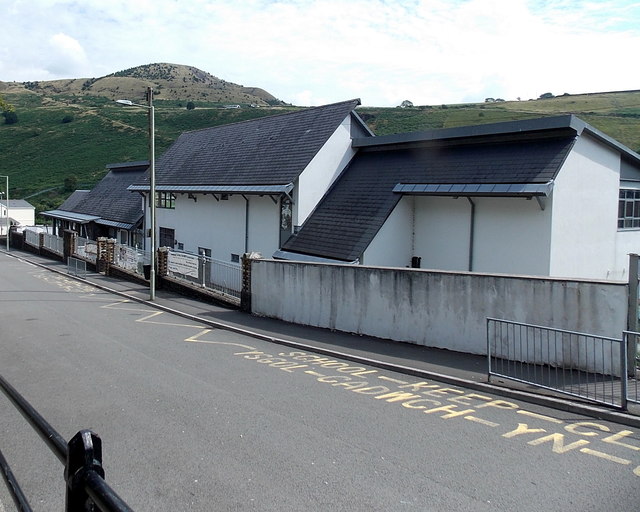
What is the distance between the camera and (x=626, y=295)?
9.92 meters

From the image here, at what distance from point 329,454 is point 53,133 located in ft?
380

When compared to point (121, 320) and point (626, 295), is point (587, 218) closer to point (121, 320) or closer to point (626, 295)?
point (626, 295)

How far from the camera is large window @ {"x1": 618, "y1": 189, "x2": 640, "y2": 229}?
864 inches

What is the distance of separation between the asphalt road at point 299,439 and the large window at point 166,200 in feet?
72.3

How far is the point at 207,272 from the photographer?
23172 mm

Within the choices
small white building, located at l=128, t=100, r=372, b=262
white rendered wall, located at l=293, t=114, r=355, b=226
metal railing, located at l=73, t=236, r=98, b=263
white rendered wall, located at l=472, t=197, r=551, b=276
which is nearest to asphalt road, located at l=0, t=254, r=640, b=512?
white rendered wall, located at l=472, t=197, r=551, b=276

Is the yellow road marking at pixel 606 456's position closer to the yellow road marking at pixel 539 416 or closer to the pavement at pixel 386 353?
the yellow road marking at pixel 539 416

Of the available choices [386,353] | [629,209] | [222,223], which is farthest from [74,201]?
[386,353]

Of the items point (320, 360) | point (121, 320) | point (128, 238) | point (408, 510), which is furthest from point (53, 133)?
point (408, 510)

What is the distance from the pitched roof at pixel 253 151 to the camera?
25438 millimetres

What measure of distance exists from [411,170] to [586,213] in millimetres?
6393

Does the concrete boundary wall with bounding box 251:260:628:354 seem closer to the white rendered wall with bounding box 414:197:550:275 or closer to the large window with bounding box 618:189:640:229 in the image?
the white rendered wall with bounding box 414:197:550:275

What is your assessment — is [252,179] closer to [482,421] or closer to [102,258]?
[102,258]

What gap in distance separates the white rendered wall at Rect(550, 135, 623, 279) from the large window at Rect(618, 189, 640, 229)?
131cm
